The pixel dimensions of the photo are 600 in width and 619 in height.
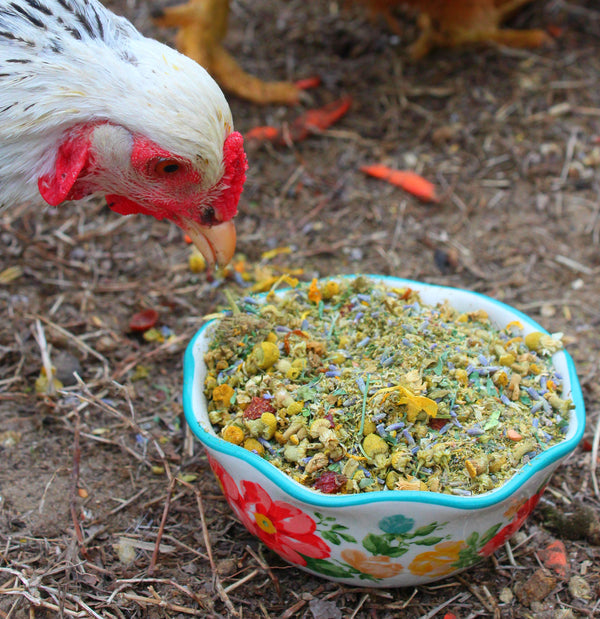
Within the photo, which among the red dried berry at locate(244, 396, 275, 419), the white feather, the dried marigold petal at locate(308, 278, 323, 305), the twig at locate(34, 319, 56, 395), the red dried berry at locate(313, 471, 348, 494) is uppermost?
the white feather

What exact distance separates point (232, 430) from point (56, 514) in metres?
0.59

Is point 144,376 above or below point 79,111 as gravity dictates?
below

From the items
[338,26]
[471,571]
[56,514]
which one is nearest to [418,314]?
[471,571]

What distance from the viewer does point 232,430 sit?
131cm

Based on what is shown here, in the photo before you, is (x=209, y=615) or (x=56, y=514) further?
(x=56, y=514)

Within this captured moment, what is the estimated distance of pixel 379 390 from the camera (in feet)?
4.33

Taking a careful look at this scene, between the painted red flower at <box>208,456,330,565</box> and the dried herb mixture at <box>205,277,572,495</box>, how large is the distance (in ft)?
0.21

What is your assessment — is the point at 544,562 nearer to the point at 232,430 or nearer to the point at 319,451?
the point at 319,451

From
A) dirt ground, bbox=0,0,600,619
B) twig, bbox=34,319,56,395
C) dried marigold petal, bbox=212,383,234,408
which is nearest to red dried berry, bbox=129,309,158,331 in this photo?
dirt ground, bbox=0,0,600,619

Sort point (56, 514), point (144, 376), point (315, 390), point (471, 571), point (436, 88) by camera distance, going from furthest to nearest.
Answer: point (436, 88) < point (144, 376) < point (56, 514) < point (471, 571) < point (315, 390)

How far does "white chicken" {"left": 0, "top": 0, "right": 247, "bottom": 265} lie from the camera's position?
1.30 metres

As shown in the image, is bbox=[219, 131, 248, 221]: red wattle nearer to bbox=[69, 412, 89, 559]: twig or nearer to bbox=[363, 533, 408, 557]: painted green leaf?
bbox=[69, 412, 89, 559]: twig

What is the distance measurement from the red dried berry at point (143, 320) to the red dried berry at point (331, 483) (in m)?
1.02

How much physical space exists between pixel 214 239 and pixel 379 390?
0.60 m
